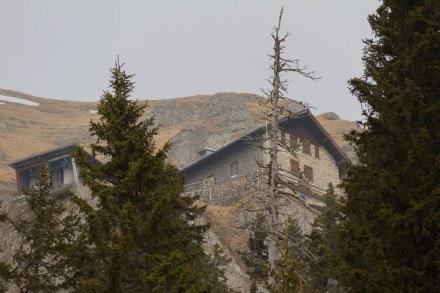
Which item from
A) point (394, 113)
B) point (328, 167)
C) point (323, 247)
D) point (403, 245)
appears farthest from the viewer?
point (328, 167)

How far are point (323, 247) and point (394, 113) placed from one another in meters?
12.0

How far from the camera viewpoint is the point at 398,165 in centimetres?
1545

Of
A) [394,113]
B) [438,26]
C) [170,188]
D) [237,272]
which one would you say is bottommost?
[237,272]

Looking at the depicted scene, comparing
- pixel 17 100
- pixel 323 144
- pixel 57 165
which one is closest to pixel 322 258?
pixel 57 165

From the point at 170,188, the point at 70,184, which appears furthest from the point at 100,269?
the point at 70,184

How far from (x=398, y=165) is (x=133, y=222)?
572cm

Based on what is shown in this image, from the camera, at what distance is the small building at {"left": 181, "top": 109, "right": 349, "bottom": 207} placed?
5662 centimetres

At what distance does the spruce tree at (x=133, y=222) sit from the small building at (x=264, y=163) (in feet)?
125

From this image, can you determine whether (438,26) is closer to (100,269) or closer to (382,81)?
(382,81)

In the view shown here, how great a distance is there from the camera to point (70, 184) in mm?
55062

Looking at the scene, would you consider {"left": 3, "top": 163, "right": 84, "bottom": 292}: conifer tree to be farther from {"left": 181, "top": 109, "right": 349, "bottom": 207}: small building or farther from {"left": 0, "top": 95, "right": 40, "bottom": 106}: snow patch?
{"left": 0, "top": 95, "right": 40, "bottom": 106}: snow patch

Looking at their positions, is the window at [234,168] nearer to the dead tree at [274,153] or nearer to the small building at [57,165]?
the small building at [57,165]

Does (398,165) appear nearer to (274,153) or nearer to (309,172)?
(274,153)

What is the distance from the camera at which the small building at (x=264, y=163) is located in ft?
186
